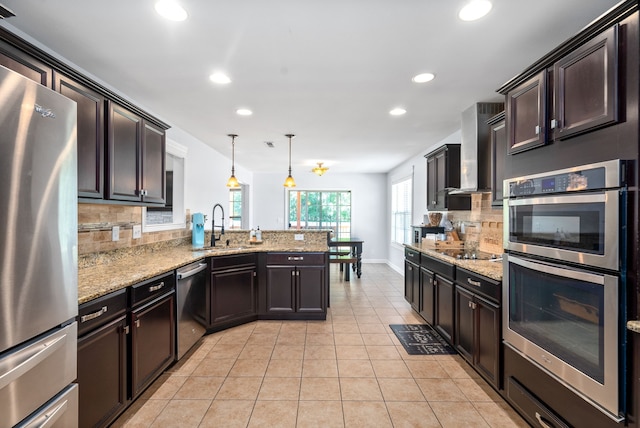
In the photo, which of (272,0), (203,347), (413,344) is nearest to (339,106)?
(272,0)

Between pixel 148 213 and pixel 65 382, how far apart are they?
2215 millimetres

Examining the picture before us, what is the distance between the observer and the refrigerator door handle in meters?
1.17

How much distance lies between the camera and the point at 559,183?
5.49 ft

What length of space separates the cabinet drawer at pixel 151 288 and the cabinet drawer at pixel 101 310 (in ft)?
0.30

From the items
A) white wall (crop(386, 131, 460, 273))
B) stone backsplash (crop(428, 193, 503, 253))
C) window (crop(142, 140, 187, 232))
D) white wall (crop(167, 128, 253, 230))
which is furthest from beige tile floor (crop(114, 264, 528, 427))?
white wall (crop(386, 131, 460, 273))

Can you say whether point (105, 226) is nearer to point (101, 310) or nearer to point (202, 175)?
Result: point (101, 310)

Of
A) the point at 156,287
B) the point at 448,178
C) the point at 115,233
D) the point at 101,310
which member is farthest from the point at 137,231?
the point at 448,178

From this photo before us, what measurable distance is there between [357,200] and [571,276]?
7106 mm

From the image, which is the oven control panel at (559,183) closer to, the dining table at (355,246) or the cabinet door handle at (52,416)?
the cabinet door handle at (52,416)

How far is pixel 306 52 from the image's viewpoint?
2223 millimetres

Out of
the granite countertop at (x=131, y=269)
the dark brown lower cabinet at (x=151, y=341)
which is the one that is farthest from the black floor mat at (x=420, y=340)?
the dark brown lower cabinet at (x=151, y=341)

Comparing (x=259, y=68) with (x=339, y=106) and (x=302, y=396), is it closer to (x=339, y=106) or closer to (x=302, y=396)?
(x=339, y=106)

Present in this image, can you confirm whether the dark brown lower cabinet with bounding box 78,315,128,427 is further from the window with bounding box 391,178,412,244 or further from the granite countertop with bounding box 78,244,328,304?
the window with bounding box 391,178,412,244

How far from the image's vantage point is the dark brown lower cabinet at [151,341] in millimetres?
2102
